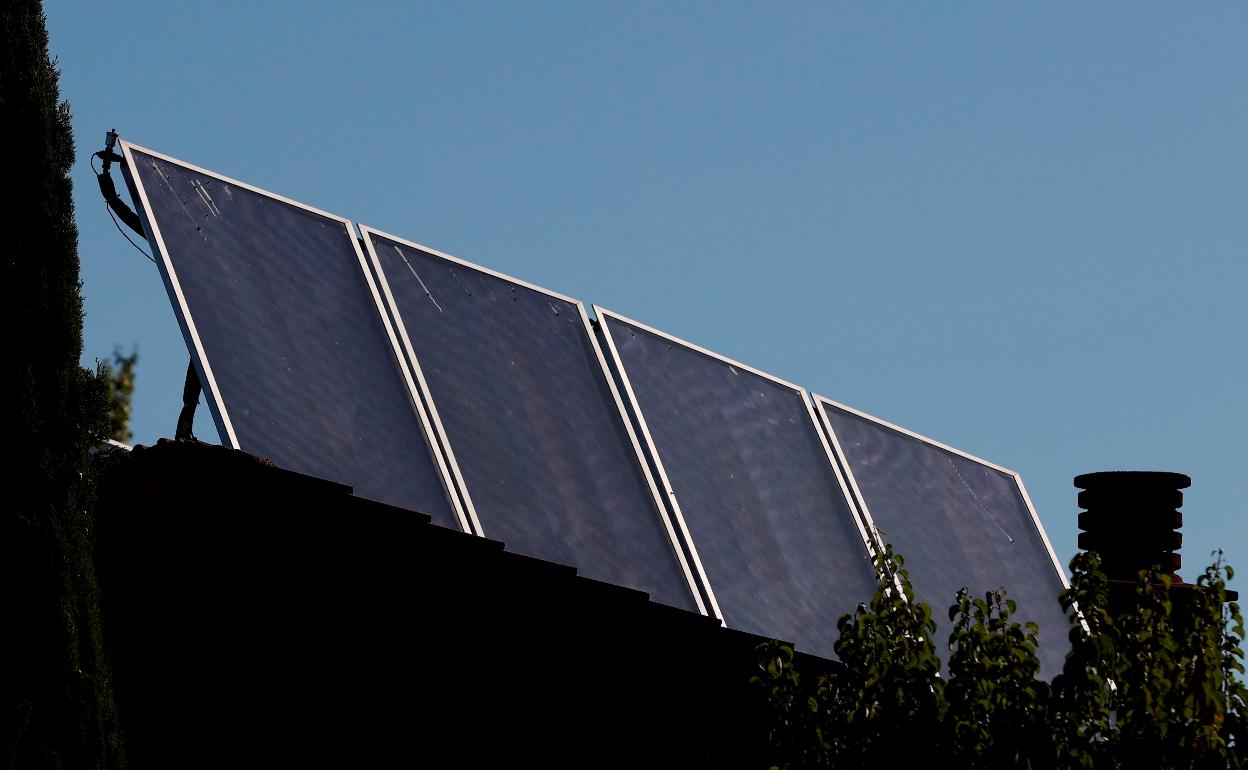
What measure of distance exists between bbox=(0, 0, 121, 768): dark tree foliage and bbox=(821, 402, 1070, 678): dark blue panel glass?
20.9 ft

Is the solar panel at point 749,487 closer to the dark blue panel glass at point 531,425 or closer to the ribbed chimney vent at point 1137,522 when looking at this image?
the dark blue panel glass at point 531,425

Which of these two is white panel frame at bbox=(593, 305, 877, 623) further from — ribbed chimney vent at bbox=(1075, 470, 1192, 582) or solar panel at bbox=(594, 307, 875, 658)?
ribbed chimney vent at bbox=(1075, 470, 1192, 582)

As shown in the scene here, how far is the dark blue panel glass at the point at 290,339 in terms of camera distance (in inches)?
→ 352

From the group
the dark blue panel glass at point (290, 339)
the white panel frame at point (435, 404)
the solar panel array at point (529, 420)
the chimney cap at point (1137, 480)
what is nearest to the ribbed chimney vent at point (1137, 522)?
the chimney cap at point (1137, 480)

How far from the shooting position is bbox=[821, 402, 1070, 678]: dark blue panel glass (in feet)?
42.8

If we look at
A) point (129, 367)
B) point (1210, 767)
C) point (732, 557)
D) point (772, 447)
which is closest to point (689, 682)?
point (732, 557)

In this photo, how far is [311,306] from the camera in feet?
32.5

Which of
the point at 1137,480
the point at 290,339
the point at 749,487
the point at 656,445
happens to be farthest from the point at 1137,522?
the point at 290,339

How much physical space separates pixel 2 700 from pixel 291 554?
1.94 m

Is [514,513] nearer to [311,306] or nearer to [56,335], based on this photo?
[311,306]

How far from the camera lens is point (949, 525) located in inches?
546

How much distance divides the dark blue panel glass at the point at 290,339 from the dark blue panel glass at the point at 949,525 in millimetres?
4593

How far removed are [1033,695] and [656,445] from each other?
3665 millimetres

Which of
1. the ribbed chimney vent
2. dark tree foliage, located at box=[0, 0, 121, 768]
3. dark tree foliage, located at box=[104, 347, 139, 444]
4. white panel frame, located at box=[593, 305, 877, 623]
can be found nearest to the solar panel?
white panel frame, located at box=[593, 305, 877, 623]
